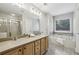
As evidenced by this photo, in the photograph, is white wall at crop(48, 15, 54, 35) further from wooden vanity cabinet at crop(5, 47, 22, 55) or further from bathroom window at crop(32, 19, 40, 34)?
wooden vanity cabinet at crop(5, 47, 22, 55)

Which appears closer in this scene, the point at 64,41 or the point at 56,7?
the point at 56,7

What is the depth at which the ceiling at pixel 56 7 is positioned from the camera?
2.04 meters

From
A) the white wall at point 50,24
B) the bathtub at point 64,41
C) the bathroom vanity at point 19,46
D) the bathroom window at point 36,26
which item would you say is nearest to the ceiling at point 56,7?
the white wall at point 50,24

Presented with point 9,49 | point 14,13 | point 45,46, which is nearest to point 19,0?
point 14,13

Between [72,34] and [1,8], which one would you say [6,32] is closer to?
[1,8]

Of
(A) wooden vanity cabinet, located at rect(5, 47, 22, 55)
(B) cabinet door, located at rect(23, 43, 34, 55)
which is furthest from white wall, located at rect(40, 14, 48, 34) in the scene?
(A) wooden vanity cabinet, located at rect(5, 47, 22, 55)

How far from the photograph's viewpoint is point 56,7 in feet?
7.21

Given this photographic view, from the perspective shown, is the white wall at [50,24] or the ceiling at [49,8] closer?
the ceiling at [49,8]

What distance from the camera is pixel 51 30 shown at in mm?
2443

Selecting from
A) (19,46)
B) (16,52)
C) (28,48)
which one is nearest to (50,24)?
(28,48)

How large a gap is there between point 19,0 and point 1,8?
42 cm

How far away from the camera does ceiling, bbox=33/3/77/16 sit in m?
2.04

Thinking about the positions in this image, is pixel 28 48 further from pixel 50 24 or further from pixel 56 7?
pixel 56 7

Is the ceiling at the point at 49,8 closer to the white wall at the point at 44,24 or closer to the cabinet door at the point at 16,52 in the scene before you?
the white wall at the point at 44,24
